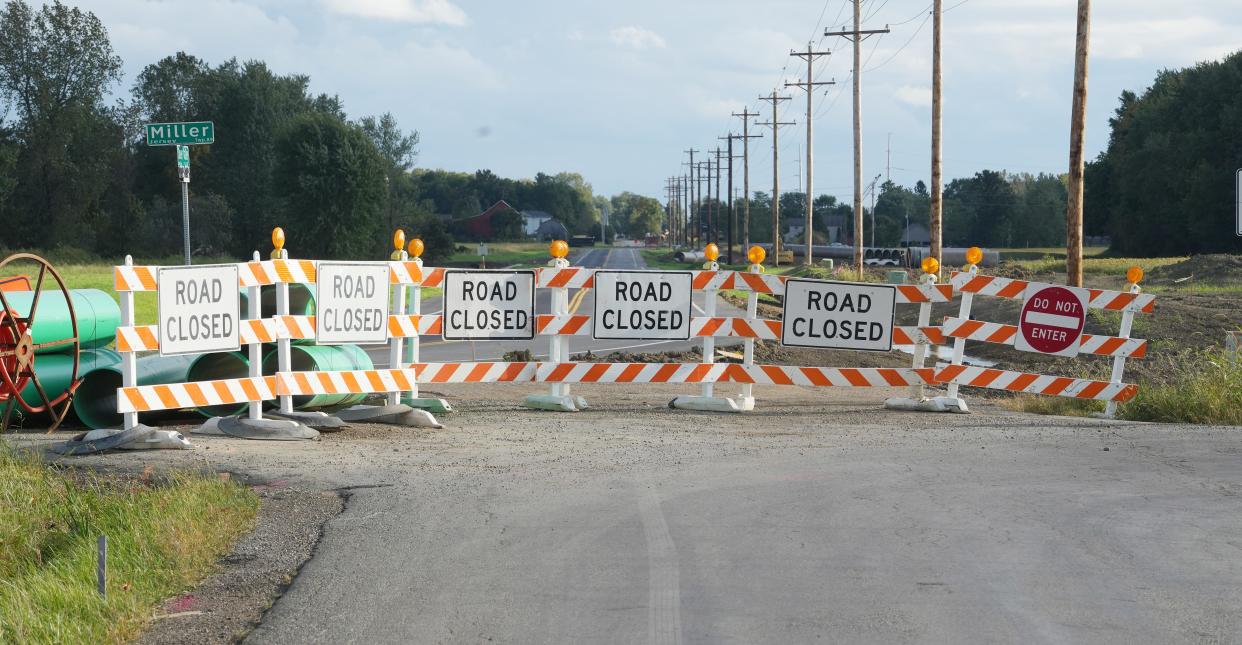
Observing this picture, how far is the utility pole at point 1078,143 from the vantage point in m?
26.5

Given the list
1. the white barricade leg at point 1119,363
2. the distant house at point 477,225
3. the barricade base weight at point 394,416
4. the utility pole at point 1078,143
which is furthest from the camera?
the distant house at point 477,225

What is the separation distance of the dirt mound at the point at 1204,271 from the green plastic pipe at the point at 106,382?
4217 cm

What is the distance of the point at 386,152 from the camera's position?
114 meters

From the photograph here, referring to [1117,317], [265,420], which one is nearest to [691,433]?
[265,420]

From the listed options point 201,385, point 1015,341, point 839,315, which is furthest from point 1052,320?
point 201,385

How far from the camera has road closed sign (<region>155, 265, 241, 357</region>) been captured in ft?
34.6

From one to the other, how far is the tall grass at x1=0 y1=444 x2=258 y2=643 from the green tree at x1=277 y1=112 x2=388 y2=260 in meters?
80.1

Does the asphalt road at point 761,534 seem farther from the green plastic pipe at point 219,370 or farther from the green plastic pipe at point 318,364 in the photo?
the green plastic pipe at point 219,370

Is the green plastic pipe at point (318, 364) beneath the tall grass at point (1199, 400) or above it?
above

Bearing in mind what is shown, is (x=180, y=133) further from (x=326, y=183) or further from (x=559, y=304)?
(x=326, y=183)

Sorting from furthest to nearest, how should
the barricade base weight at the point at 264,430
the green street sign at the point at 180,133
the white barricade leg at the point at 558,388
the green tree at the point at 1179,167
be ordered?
the green tree at the point at 1179,167, the green street sign at the point at 180,133, the white barricade leg at the point at 558,388, the barricade base weight at the point at 264,430

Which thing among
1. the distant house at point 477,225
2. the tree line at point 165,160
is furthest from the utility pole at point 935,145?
the distant house at point 477,225

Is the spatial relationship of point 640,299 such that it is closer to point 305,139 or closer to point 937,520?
point 937,520

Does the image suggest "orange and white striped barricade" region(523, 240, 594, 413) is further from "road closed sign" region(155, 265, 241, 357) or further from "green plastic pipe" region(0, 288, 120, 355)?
"green plastic pipe" region(0, 288, 120, 355)
